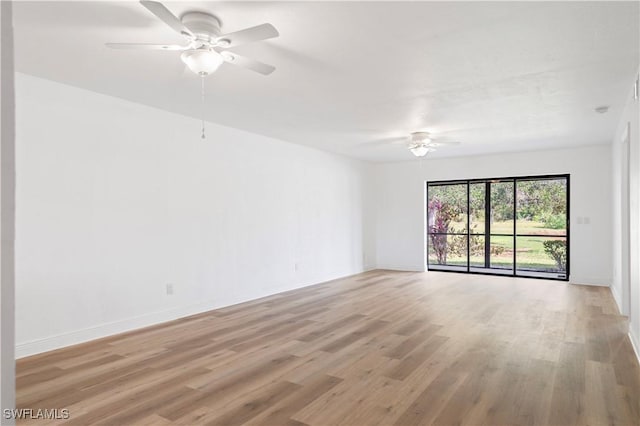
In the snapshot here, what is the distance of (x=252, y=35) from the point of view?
234 cm

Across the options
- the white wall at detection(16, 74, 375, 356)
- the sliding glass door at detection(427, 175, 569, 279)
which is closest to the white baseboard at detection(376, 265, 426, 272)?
the sliding glass door at detection(427, 175, 569, 279)

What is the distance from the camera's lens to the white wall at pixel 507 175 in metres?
6.97

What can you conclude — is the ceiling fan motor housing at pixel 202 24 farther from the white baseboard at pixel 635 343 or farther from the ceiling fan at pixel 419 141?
the white baseboard at pixel 635 343

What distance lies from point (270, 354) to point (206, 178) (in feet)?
8.80

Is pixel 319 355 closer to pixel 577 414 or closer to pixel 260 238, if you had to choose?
pixel 577 414

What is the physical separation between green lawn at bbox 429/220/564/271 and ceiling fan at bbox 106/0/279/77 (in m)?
6.80

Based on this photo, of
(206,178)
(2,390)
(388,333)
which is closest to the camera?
(2,390)

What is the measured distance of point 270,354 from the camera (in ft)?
11.4

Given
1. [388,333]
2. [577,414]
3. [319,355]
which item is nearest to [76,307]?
[319,355]

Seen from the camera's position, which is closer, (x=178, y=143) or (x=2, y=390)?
(x=2, y=390)

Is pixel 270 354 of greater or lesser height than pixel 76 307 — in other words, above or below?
below

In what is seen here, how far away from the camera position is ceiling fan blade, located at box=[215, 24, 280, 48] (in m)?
2.25

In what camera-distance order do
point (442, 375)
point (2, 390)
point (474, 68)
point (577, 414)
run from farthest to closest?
point (474, 68) < point (442, 375) < point (577, 414) < point (2, 390)
